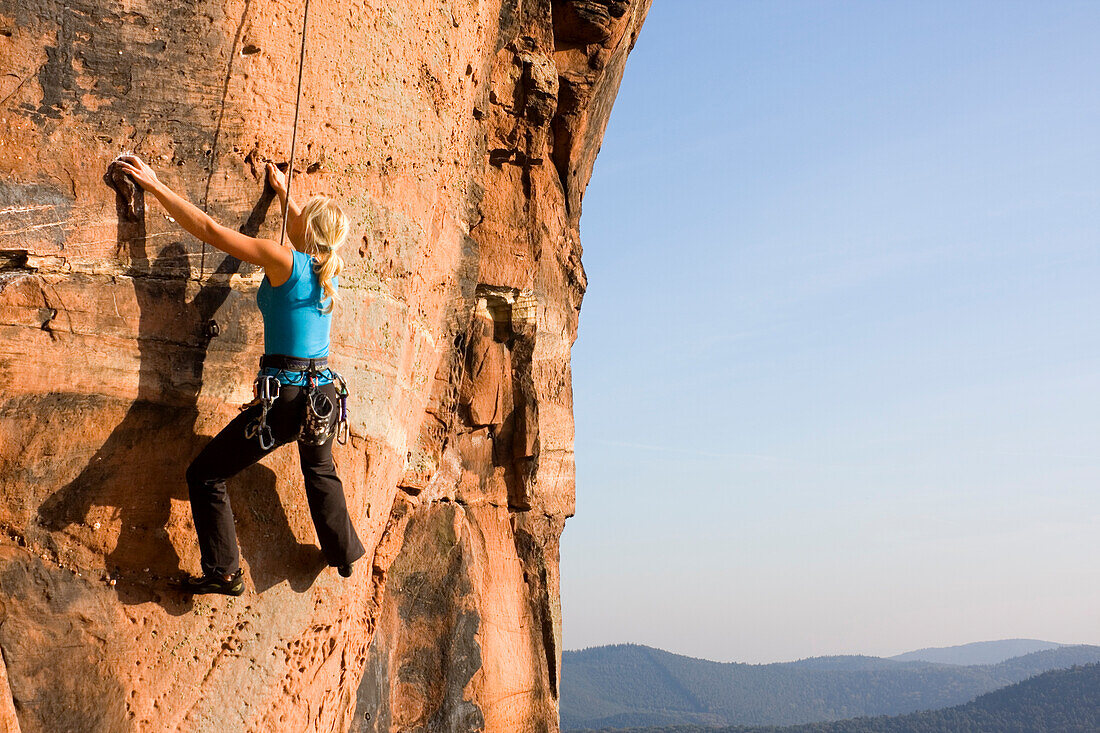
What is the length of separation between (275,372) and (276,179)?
4.86 feet

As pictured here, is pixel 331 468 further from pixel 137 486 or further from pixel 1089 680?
pixel 1089 680

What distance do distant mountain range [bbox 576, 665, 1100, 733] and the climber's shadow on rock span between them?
106650 mm

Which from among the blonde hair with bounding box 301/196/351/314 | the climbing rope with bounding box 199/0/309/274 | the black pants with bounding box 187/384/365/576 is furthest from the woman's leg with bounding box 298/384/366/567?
the climbing rope with bounding box 199/0/309/274

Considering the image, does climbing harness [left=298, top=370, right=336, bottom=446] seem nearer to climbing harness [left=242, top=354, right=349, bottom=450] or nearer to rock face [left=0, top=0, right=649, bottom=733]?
climbing harness [left=242, top=354, right=349, bottom=450]

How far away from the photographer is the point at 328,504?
627 cm

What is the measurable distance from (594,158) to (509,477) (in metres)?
4.35

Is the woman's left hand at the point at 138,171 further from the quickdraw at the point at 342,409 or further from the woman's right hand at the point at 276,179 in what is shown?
the quickdraw at the point at 342,409

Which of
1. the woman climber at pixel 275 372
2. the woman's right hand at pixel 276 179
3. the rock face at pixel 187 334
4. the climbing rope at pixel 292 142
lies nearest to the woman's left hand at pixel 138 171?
the woman climber at pixel 275 372

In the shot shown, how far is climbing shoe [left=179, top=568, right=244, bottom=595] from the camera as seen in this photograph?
19.7 ft

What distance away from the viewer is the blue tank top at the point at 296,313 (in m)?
5.85

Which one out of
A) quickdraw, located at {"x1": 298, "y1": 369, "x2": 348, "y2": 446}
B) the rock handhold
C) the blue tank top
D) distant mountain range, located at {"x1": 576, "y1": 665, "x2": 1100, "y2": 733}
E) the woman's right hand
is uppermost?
the woman's right hand

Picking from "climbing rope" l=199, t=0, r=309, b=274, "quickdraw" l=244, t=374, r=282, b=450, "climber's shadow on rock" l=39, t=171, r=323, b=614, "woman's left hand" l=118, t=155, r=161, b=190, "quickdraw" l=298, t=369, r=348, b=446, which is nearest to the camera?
"quickdraw" l=244, t=374, r=282, b=450

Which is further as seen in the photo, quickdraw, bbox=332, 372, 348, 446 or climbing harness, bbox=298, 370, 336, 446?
quickdraw, bbox=332, 372, 348, 446

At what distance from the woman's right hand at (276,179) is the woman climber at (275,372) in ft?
2.07
